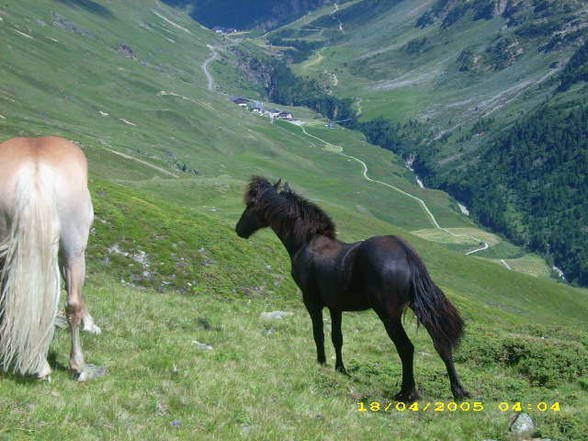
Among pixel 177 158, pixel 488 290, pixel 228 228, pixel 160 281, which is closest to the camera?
pixel 160 281

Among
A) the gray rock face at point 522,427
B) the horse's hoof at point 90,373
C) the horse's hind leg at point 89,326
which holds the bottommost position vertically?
the horse's hind leg at point 89,326

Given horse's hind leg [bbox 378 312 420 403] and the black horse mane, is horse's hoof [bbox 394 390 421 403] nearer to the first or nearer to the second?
horse's hind leg [bbox 378 312 420 403]

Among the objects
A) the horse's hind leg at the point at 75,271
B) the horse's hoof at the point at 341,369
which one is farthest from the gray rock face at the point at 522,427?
the horse's hind leg at the point at 75,271

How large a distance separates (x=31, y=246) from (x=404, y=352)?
7670 mm

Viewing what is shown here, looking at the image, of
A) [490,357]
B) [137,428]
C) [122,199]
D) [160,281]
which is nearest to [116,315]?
[137,428]

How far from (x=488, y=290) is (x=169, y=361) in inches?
3635

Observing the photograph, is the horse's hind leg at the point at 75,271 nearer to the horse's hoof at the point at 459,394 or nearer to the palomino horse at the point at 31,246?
the palomino horse at the point at 31,246

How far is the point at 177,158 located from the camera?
19200 centimetres

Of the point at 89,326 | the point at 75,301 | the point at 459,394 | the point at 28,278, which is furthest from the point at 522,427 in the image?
the point at 89,326

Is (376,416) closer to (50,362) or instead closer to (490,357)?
(50,362)

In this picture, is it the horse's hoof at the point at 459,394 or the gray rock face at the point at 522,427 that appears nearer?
the gray rock face at the point at 522,427
